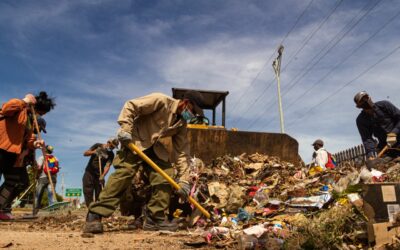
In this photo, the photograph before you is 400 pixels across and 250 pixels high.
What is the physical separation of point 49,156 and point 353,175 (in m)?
6.12

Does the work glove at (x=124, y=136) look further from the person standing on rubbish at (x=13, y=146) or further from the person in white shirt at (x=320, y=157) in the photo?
the person in white shirt at (x=320, y=157)

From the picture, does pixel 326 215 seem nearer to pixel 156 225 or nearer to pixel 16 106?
pixel 156 225

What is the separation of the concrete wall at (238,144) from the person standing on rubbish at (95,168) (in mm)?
1848

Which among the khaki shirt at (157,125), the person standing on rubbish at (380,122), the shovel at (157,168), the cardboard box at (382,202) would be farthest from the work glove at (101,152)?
the cardboard box at (382,202)

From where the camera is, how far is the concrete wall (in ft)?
20.1

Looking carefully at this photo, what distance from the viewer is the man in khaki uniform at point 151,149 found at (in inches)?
134

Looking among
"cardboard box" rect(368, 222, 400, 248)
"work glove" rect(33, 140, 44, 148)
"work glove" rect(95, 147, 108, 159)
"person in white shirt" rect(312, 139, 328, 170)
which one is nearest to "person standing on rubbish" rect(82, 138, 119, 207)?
"work glove" rect(95, 147, 108, 159)

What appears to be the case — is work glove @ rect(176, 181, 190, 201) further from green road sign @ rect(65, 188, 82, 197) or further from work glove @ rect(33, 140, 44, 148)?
green road sign @ rect(65, 188, 82, 197)

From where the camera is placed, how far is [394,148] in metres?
5.02

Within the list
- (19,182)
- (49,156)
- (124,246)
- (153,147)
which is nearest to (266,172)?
(153,147)

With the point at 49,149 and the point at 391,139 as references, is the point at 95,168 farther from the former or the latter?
the point at 391,139

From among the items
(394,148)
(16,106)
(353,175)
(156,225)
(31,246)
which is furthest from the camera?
(394,148)

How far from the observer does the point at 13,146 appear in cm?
442

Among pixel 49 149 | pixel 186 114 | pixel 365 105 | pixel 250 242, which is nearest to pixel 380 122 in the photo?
pixel 365 105
